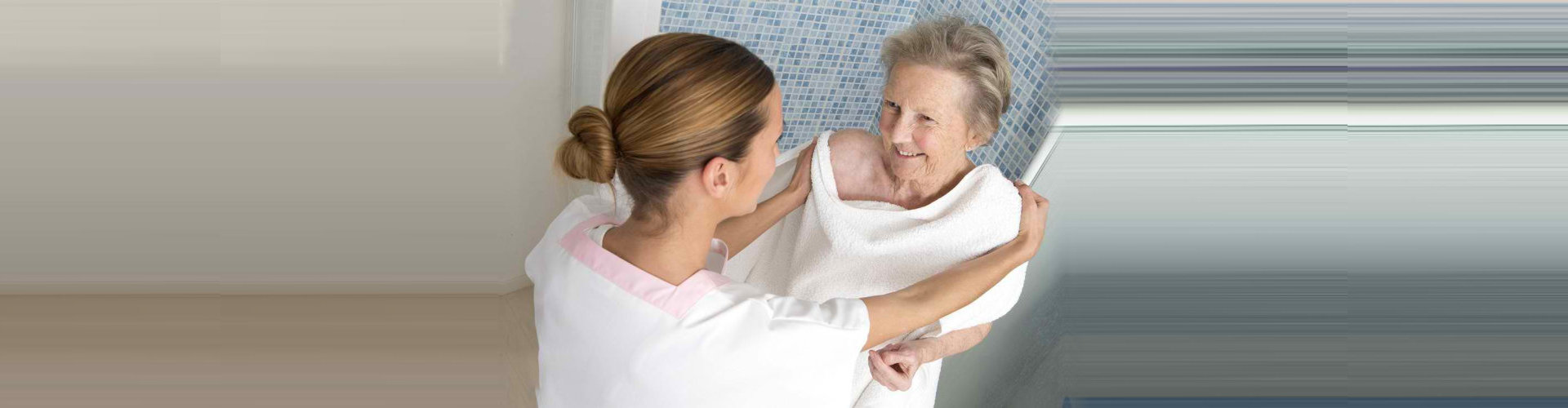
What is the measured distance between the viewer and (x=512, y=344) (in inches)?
131

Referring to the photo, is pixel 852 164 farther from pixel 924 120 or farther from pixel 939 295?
pixel 939 295

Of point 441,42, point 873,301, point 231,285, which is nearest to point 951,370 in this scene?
point 873,301

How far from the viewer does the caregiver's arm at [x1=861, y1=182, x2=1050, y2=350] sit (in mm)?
1282

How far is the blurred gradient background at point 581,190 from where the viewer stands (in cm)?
88

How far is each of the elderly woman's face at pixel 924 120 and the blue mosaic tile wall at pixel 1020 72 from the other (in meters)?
0.37

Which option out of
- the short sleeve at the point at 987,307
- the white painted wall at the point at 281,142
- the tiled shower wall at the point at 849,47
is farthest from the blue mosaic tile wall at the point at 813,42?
the white painted wall at the point at 281,142

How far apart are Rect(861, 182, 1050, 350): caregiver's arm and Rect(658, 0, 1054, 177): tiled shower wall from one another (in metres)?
0.49

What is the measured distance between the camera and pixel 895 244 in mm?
1534

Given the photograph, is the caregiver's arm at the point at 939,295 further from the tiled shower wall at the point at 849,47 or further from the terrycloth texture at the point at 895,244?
the tiled shower wall at the point at 849,47

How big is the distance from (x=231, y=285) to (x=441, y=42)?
4.59 feet

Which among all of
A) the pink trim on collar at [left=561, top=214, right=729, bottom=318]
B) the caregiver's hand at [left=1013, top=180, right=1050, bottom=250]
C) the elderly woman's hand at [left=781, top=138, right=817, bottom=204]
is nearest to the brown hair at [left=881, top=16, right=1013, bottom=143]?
the caregiver's hand at [left=1013, top=180, right=1050, bottom=250]

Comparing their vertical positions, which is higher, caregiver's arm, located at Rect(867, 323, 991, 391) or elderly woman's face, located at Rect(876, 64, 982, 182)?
elderly woman's face, located at Rect(876, 64, 982, 182)

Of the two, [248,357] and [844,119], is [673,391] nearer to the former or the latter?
[844,119]

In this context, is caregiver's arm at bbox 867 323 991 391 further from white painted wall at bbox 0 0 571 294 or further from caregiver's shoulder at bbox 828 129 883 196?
white painted wall at bbox 0 0 571 294
